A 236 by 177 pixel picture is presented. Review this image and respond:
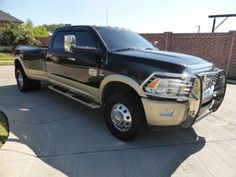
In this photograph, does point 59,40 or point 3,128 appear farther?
point 59,40

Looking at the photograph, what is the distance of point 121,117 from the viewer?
12.4ft

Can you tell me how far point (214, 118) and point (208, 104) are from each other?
1.65 meters

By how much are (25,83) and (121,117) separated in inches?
172

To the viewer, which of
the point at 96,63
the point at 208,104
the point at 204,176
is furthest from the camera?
the point at 96,63

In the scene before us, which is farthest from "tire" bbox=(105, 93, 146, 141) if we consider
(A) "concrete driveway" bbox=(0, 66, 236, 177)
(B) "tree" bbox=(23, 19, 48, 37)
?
(B) "tree" bbox=(23, 19, 48, 37)

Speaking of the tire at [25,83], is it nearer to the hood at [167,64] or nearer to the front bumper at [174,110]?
the hood at [167,64]

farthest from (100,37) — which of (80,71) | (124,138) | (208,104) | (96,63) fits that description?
(208,104)

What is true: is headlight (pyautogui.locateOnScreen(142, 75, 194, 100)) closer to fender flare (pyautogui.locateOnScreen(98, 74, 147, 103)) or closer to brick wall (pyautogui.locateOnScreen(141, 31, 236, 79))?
fender flare (pyautogui.locateOnScreen(98, 74, 147, 103))

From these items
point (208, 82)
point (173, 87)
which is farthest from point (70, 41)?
point (208, 82)

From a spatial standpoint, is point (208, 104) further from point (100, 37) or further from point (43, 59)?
point (43, 59)

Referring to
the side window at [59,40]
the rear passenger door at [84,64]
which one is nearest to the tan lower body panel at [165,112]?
the rear passenger door at [84,64]

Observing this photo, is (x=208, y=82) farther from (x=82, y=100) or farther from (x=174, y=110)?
(x=82, y=100)

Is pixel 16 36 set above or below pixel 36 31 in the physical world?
below

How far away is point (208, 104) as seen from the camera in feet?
12.4
